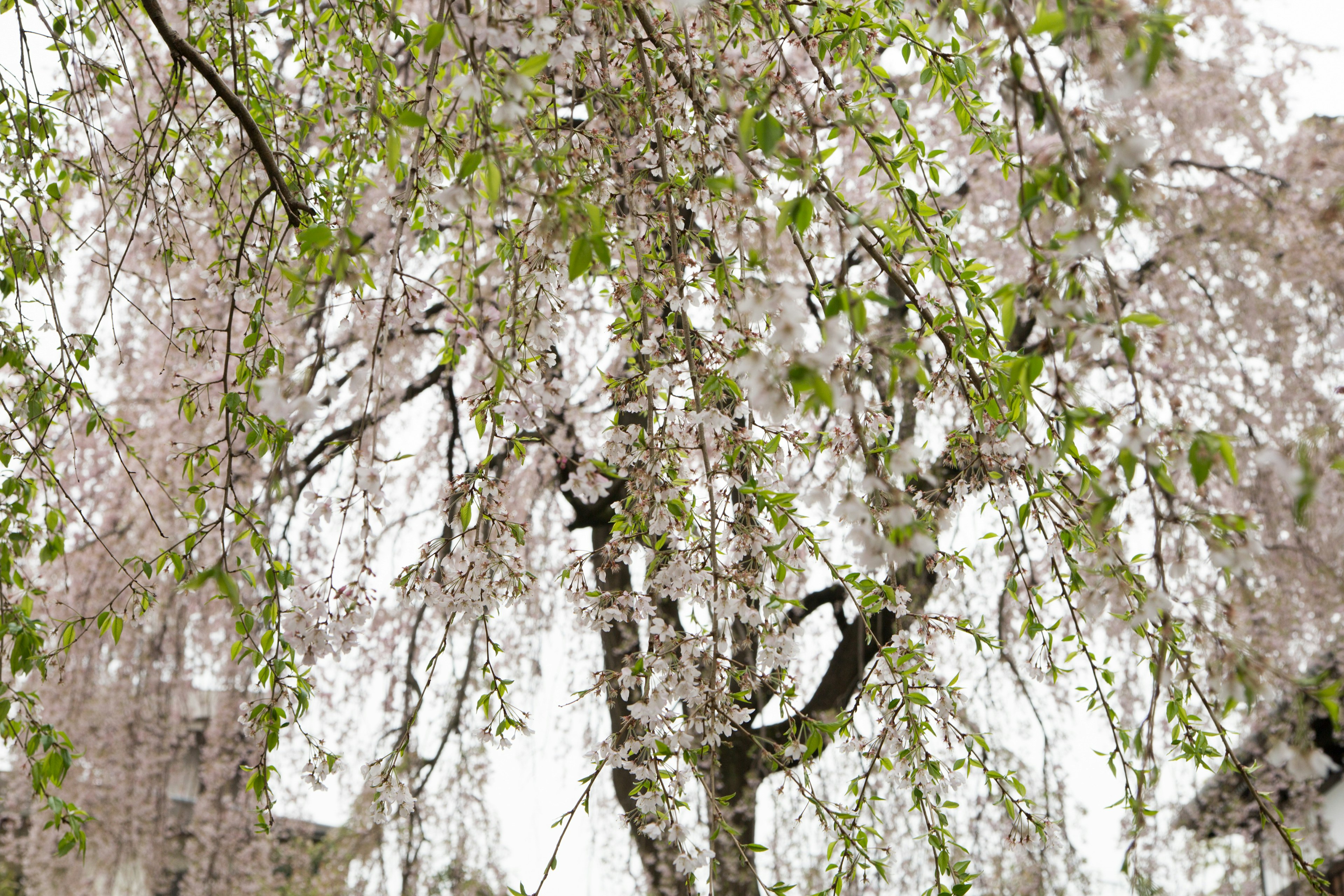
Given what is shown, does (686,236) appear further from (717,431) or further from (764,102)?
(764,102)

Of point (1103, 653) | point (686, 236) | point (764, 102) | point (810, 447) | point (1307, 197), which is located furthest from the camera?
point (1103, 653)

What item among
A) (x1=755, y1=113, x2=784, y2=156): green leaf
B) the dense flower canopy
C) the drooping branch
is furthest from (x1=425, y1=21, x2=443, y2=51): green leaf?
Answer: the drooping branch

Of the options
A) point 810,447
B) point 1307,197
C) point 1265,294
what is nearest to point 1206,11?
point 1307,197

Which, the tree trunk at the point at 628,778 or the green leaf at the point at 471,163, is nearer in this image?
the green leaf at the point at 471,163

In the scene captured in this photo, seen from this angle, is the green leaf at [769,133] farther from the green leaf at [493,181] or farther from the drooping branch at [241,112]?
the drooping branch at [241,112]

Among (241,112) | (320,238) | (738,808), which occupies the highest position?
(241,112)

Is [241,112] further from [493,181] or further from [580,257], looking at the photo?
[580,257]

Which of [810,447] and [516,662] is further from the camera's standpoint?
[516,662]

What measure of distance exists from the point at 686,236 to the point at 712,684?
792 millimetres

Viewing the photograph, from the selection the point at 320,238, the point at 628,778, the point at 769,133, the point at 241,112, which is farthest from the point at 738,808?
the point at 769,133

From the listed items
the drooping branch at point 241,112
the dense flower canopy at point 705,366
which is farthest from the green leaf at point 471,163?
the drooping branch at point 241,112

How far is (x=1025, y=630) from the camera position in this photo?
1809mm

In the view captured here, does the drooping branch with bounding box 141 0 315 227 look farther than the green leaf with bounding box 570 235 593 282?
Yes

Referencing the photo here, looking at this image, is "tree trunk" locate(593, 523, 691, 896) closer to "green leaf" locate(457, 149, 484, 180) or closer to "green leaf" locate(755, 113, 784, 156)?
"green leaf" locate(457, 149, 484, 180)
